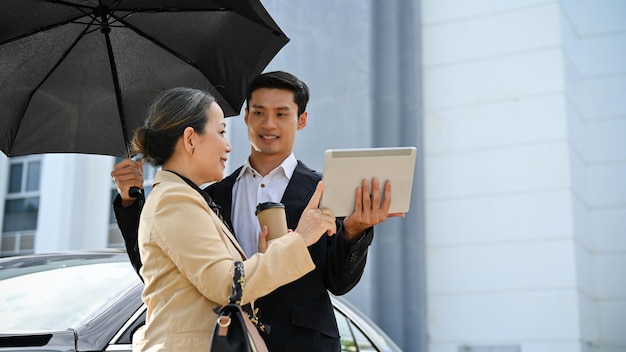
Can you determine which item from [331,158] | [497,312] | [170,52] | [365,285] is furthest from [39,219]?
[331,158]

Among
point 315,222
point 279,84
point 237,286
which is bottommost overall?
point 237,286

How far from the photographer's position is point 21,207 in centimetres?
1395

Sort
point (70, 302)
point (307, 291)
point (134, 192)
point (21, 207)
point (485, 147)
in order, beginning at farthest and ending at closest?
point (21, 207) < point (485, 147) < point (70, 302) < point (134, 192) < point (307, 291)

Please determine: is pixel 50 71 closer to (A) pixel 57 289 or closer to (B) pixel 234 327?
(A) pixel 57 289

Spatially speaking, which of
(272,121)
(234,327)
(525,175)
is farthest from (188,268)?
(525,175)

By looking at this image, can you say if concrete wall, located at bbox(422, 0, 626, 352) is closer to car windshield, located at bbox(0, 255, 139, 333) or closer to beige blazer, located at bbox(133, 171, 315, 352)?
car windshield, located at bbox(0, 255, 139, 333)

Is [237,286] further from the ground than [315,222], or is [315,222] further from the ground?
[315,222]

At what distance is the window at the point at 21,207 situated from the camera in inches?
540

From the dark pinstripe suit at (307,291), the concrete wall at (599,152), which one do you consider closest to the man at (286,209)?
the dark pinstripe suit at (307,291)

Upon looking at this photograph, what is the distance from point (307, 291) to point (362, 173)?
1.51 ft

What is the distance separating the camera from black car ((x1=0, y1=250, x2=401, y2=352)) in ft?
10.4

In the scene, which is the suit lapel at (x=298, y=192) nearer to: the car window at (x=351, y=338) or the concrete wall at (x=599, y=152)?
the car window at (x=351, y=338)

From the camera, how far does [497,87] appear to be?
32.5ft

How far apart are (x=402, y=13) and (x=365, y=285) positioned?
11.4 feet
